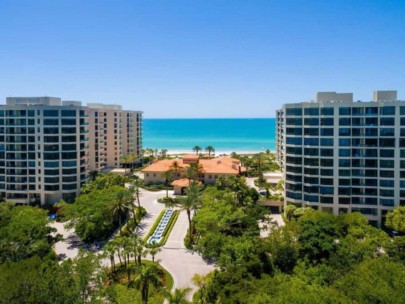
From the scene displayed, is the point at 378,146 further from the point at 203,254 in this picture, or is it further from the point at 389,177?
the point at 203,254

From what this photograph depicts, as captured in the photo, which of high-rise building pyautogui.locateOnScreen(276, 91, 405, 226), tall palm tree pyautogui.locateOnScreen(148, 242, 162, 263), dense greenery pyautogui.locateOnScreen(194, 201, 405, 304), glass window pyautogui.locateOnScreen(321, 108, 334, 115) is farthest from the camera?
glass window pyautogui.locateOnScreen(321, 108, 334, 115)

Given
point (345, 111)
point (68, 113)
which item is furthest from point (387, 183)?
point (68, 113)

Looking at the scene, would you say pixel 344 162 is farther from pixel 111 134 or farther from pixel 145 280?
pixel 111 134

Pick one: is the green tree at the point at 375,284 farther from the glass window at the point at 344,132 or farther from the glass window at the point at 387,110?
the glass window at the point at 387,110

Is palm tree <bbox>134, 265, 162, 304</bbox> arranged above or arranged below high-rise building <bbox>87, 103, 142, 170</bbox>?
below

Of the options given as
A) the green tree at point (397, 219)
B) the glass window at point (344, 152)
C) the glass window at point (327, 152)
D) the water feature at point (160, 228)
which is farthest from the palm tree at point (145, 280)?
the glass window at point (344, 152)

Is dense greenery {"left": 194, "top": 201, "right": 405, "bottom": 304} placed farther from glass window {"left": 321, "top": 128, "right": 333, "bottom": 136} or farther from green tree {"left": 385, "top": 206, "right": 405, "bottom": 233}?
glass window {"left": 321, "top": 128, "right": 333, "bottom": 136}

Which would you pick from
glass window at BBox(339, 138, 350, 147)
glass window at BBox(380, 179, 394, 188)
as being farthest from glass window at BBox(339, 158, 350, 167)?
glass window at BBox(380, 179, 394, 188)
